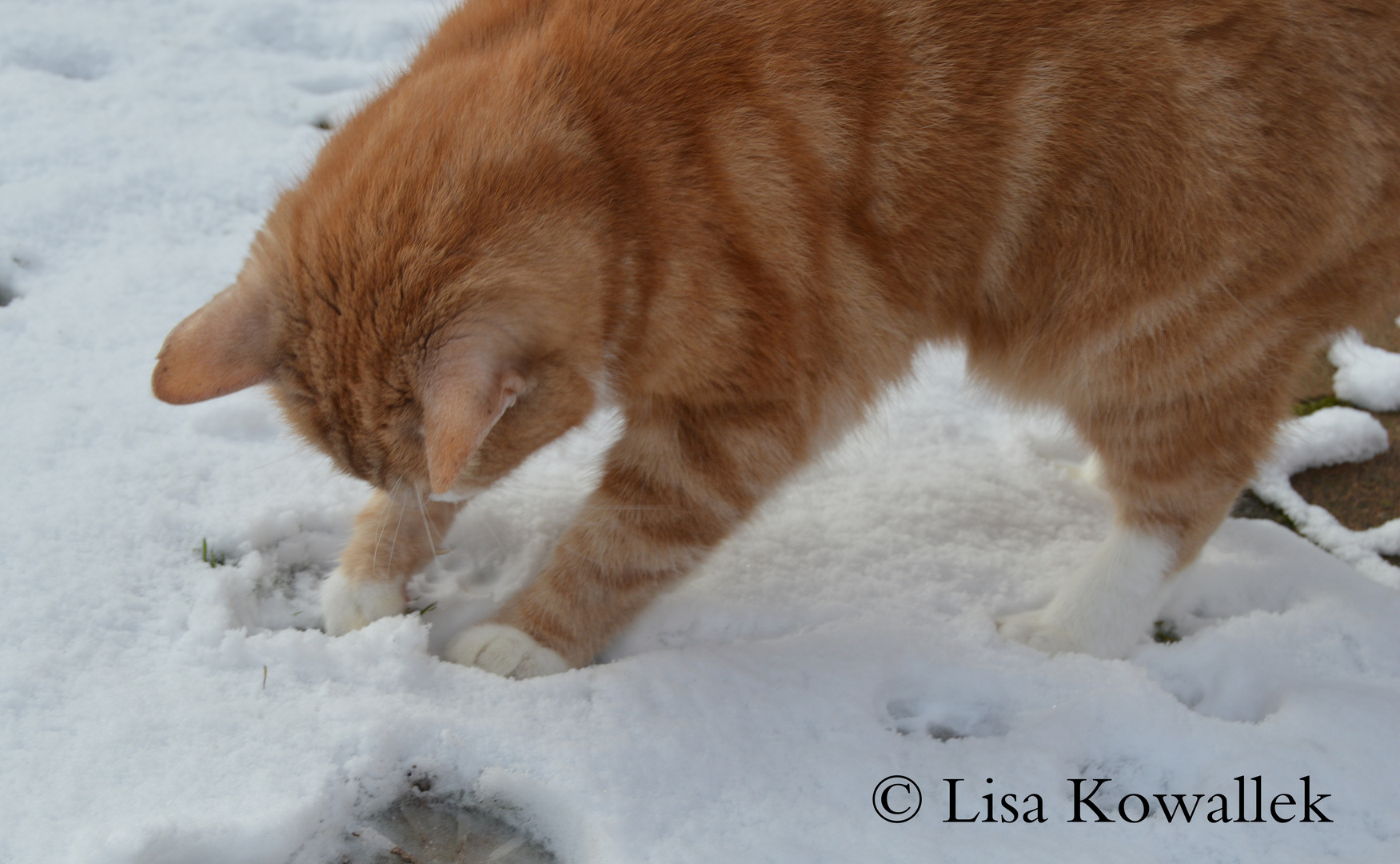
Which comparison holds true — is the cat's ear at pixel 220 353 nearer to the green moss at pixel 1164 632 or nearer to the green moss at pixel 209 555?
the green moss at pixel 209 555

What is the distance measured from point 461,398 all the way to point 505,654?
0.71m

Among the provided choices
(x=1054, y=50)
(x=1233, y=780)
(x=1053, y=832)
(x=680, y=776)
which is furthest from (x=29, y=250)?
(x=1233, y=780)

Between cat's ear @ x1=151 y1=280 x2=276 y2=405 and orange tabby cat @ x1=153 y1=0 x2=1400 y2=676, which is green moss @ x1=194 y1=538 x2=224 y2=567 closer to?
orange tabby cat @ x1=153 y1=0 x2=1400 y2=676

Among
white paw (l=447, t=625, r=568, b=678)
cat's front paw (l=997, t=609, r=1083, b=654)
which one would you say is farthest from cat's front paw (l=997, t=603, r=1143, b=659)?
white paw (l=447, t=625, r=568, b=678)

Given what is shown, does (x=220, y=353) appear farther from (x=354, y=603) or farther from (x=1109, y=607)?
(x=1109, y=607)

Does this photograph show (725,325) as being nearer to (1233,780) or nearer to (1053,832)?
(1053,832)

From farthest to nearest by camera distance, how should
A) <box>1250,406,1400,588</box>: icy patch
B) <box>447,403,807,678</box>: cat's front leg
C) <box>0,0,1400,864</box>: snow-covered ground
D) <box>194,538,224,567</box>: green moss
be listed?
<box>1250,406,1400,588</box>: icy patch < <box>194,538,224,567</box>: green moss < <box>447,403,807,678</box>: cat's front leg < <box>0,0,1400,864</box>: snow-covered ground

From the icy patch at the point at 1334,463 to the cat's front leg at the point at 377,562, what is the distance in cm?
184

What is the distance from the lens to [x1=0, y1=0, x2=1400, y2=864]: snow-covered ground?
1.53 m

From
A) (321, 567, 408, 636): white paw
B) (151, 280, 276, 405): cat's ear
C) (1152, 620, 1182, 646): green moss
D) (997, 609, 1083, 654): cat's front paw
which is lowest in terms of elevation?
(1152, 620, 1182, 646): green moss

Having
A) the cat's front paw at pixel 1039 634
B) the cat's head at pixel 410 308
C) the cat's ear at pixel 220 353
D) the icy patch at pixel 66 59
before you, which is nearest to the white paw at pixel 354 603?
the cat's head at pixel 410 308

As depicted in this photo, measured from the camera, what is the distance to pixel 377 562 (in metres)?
1.96

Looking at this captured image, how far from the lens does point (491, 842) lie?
153 cm

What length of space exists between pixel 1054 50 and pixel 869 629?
3.57 ft
